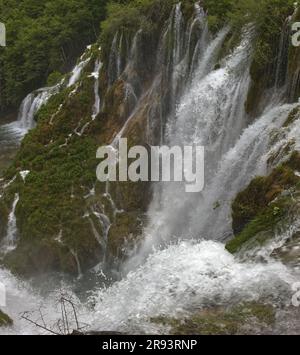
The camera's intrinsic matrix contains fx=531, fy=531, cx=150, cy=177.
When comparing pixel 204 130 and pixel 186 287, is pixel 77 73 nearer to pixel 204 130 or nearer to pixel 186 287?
pixel 204 130

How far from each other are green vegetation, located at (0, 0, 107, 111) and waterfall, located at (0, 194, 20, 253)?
1678cm

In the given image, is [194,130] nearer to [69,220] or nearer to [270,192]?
[69,220]

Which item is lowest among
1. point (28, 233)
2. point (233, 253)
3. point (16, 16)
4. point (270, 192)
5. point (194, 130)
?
point (28, 233)

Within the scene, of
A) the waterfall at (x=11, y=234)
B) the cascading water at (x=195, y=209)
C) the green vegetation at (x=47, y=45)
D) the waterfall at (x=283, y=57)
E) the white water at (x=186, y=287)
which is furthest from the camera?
the green vegetation at (x=47, y=45)

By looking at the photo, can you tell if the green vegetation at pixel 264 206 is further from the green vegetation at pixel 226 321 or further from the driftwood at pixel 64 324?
the driftwood at pixel 64 324

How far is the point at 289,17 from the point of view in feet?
38.3

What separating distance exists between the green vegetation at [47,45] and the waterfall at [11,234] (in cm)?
1678

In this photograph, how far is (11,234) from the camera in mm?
14672

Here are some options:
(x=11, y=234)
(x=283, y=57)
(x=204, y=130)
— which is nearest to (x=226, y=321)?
(x=283, y=57)

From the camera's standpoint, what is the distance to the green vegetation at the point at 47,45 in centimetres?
2998

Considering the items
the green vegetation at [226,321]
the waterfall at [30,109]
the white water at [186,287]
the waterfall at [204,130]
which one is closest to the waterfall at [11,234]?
the waterfall at [204,130]

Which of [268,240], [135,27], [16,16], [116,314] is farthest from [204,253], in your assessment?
[16,16]

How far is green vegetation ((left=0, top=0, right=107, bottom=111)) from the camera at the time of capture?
30.0m

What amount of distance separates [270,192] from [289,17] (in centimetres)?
487
